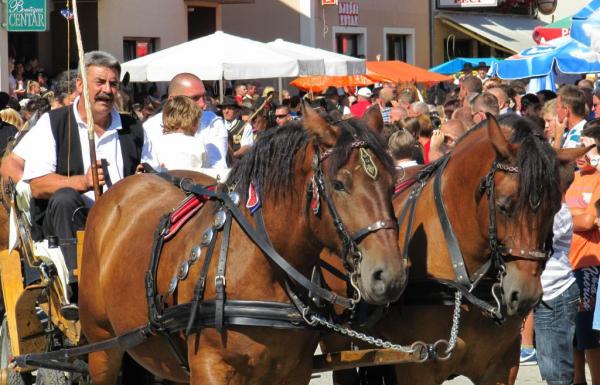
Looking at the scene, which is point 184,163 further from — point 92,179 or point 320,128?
point 320,128

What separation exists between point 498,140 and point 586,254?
9.26ft

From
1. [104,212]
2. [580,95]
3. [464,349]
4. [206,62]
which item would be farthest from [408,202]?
[206,62]

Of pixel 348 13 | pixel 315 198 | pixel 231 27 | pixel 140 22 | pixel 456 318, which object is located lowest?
pixel 456 318

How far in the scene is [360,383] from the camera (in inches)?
247

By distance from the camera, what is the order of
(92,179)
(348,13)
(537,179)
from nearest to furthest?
(537,179)
(92,179)
(348,13)

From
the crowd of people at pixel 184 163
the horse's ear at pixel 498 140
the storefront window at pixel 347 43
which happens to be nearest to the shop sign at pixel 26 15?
the crowd of people at pixel 184 163

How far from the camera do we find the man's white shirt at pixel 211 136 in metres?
7.48

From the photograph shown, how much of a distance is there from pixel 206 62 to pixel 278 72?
1.10 meters

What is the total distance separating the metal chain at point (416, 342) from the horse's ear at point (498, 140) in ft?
2.36

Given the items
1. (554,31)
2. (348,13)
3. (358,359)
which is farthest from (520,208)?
(348,13)

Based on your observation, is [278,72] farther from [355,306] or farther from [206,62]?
[355,306]

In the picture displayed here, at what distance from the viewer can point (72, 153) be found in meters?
6.49

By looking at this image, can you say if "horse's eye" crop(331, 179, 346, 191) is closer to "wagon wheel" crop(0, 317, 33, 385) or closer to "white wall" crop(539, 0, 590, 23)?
"wagon wheel" crop(0, 317, 33, 385)

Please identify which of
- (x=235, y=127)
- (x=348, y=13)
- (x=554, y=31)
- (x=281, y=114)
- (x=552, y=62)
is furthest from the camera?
(x=348, y=13)
